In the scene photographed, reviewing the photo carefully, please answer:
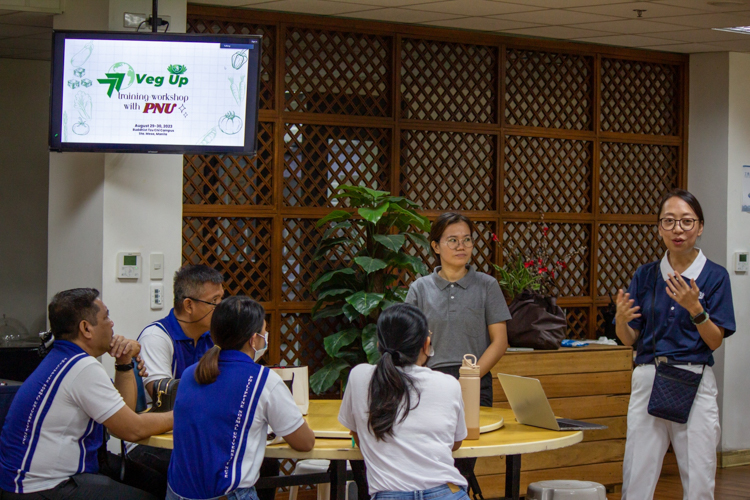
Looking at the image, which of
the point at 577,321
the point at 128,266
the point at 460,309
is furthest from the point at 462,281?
the point at 577,321

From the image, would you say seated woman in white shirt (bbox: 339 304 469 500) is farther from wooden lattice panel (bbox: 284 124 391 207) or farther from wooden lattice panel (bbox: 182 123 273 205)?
wooden lattice panel (bbox: 284 124 391 207)

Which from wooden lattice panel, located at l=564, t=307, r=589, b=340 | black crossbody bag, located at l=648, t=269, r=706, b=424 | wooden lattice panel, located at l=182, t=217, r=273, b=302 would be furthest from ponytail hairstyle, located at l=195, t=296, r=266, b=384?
wooden lattice panel, located at l=564, t=307, r=589, b=340

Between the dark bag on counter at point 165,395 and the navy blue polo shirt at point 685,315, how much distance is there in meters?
1.84

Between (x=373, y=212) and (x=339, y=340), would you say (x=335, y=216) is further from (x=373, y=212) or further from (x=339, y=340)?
(x=339, y=340)

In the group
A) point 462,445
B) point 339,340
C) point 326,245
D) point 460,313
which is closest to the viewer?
point 462,445

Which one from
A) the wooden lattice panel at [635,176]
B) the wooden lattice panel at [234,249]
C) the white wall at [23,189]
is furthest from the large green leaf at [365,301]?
the white wall at [23,189]

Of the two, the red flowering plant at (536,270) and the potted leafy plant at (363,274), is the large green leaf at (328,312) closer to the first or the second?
the potted leafy plant at (363,274)

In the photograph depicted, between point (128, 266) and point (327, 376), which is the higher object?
point (128, 266)

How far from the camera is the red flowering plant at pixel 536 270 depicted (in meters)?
5.18

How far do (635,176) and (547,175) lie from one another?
0.74 metres

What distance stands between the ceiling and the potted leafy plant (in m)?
1.10

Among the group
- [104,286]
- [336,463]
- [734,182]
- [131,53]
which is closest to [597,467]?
[734,182]

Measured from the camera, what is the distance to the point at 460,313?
11.8 feet

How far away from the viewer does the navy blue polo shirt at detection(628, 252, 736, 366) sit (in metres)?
3.22
